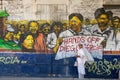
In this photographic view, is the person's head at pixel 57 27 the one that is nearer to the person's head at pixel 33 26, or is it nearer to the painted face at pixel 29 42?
the person's head at pixel 33 26

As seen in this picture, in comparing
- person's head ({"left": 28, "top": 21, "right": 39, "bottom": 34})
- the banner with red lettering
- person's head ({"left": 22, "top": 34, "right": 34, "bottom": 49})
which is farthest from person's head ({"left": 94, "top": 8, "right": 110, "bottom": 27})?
person's head ({"left": 22, "top": 34, "right": 34, "bottom": 49})

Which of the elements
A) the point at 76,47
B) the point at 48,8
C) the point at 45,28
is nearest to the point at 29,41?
the point at 45,28

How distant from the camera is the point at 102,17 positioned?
24141 mm

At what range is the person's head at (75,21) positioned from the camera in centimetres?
2412

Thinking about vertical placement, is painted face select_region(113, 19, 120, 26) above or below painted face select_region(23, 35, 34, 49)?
above

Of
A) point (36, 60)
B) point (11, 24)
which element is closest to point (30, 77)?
point (36, 60)

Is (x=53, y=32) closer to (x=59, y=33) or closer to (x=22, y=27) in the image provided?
(x=59, y=33)

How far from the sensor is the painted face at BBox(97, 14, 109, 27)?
950 inches

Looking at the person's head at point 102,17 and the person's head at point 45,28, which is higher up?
the person's head at point 102,17

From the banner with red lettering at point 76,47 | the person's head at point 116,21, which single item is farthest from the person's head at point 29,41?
the person's head at point 116,21

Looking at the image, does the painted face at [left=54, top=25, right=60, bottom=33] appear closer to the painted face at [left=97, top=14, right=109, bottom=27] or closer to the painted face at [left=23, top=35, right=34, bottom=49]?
the painted face at [left=23, top=35, right=34, bottom=49]

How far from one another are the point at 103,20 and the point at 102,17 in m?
0.13

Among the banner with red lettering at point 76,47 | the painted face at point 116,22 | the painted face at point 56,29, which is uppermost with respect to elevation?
the painted face at point 116,22

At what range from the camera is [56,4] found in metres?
24.1
